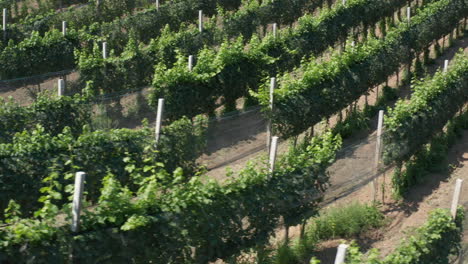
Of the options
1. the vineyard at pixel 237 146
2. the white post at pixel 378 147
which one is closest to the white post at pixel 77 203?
the vineyard at pixel 237 146

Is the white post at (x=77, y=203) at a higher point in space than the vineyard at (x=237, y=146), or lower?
higher

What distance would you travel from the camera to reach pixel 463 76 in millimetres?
14406

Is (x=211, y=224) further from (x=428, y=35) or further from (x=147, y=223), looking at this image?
(x=428, y=35)

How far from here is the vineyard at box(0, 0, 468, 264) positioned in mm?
8336

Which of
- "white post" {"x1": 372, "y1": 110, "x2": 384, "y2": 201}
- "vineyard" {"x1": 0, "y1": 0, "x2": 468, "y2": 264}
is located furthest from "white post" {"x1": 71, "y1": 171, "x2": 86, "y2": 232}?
"white post" {"x1": 372, "y1": 110, "x2": 384, "y2": 201}

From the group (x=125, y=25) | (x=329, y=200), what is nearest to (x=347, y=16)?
(x=125, y=25)

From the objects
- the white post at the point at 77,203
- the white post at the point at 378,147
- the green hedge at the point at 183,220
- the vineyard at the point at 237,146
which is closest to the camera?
the green hedge at the point at 183,220

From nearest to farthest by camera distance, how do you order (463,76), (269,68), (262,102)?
(262,102), (463,76), (269,68)

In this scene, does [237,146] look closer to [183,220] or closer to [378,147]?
[378,147]

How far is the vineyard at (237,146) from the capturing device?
8.34 meters

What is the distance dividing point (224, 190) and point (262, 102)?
398cm

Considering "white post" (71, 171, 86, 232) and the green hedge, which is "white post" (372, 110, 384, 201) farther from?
"white post" (71, 171, 86, 232)

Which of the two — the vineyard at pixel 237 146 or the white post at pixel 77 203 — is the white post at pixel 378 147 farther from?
the white post at pixel 77 203

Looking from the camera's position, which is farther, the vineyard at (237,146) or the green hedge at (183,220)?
the vineyard at (237,146)
